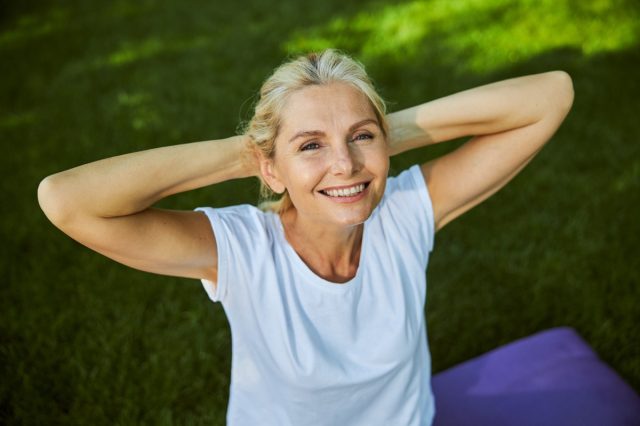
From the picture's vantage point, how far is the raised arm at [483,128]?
7.09 feet

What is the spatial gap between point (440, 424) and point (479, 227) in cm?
171

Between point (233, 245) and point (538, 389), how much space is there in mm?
1602

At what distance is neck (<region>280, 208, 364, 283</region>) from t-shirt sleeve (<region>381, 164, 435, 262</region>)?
15 cm

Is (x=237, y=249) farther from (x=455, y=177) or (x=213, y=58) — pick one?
(x=213, y=58)

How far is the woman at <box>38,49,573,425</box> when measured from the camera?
6.12 feet

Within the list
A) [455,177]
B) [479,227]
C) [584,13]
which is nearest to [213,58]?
[479,227]

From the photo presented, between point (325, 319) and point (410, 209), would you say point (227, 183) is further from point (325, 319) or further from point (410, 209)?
point (325, 319)

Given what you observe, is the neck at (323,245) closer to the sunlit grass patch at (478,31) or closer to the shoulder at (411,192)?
the shoulder at (411,192)

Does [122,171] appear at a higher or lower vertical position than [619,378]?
higher

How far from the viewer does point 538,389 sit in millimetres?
2764

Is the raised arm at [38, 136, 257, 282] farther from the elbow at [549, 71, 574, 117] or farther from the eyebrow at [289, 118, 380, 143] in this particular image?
the elbow at [549, 71, 574, 117]

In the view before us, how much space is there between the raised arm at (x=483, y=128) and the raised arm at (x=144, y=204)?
63cm

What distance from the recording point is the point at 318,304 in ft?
6.64

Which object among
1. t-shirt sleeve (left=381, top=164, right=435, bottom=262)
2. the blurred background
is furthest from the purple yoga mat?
t-shirt sleeve (left=381, top=164, right=435, bottom=262)
